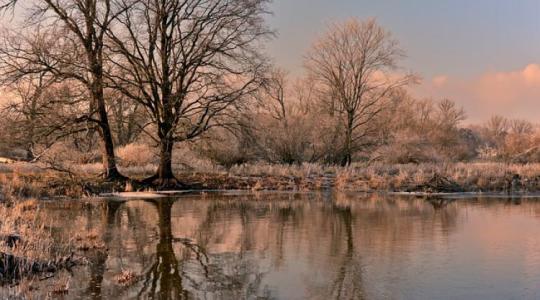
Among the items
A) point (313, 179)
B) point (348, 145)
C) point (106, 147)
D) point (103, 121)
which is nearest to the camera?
point (103, 121)

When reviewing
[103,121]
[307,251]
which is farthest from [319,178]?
[307,251]

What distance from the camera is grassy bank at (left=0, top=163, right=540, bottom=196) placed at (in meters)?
25.2

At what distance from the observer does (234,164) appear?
34.7m

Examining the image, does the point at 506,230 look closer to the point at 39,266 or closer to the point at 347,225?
the point at 347,225

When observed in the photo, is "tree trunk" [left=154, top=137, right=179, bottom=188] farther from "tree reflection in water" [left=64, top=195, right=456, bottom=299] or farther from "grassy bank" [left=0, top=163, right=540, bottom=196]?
"tree reflection in water" [left=64, top=195, right=456, bottom=299]

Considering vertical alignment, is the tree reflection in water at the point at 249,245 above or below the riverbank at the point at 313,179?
below

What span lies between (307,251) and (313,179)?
18279mm

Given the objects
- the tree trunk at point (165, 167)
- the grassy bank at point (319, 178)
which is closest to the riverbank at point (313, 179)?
the grassy bank at point (319, 178)

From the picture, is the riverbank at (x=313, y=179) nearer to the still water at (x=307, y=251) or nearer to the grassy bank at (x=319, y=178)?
the grassy bank at (x=319, y=178)

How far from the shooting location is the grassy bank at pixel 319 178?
82.8 ft

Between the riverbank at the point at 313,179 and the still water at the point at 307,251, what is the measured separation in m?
5.07

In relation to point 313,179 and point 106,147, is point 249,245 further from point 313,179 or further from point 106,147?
point 313,179

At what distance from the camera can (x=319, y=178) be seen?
29.8m

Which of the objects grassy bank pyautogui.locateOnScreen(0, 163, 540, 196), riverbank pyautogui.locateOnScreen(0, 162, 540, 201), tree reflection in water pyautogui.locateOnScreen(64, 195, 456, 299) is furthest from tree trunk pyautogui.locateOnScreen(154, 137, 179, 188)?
tree reflection in water pyautogui.locateOnScreen(64, 195, 456, 299)
